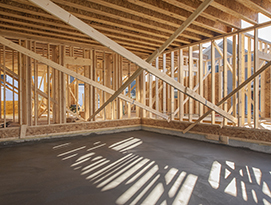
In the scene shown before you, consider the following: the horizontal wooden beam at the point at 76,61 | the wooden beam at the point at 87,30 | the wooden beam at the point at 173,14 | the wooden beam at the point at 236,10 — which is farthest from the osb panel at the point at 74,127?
the wooden beam at the point at 236,10

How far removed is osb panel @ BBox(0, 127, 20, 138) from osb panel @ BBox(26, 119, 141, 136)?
28cm

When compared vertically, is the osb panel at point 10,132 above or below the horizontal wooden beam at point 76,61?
below

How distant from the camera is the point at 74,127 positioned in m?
6.37

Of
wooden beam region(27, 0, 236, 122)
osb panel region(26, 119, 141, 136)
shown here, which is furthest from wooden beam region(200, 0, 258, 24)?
osb panel region(26, 119, 141, 136)

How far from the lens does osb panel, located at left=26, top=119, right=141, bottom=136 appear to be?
5705 mm

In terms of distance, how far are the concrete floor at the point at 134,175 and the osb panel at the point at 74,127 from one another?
97 centimetres

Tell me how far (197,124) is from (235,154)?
5.86 feet

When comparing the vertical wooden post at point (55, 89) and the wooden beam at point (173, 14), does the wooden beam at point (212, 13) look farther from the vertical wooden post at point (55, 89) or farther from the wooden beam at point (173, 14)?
the vertical wooden post at point (55, 89)

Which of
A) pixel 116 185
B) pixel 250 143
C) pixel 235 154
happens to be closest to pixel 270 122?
pixel 250 143

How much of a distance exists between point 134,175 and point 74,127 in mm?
3966

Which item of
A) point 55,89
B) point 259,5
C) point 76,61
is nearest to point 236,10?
point 259,5

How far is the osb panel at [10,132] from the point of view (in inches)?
203

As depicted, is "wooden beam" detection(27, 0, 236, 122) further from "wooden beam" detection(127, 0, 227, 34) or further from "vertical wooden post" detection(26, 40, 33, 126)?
"vertical wooden post" detection(26, 40, 33, 126)

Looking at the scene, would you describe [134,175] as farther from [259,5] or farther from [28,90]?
[28,90]
